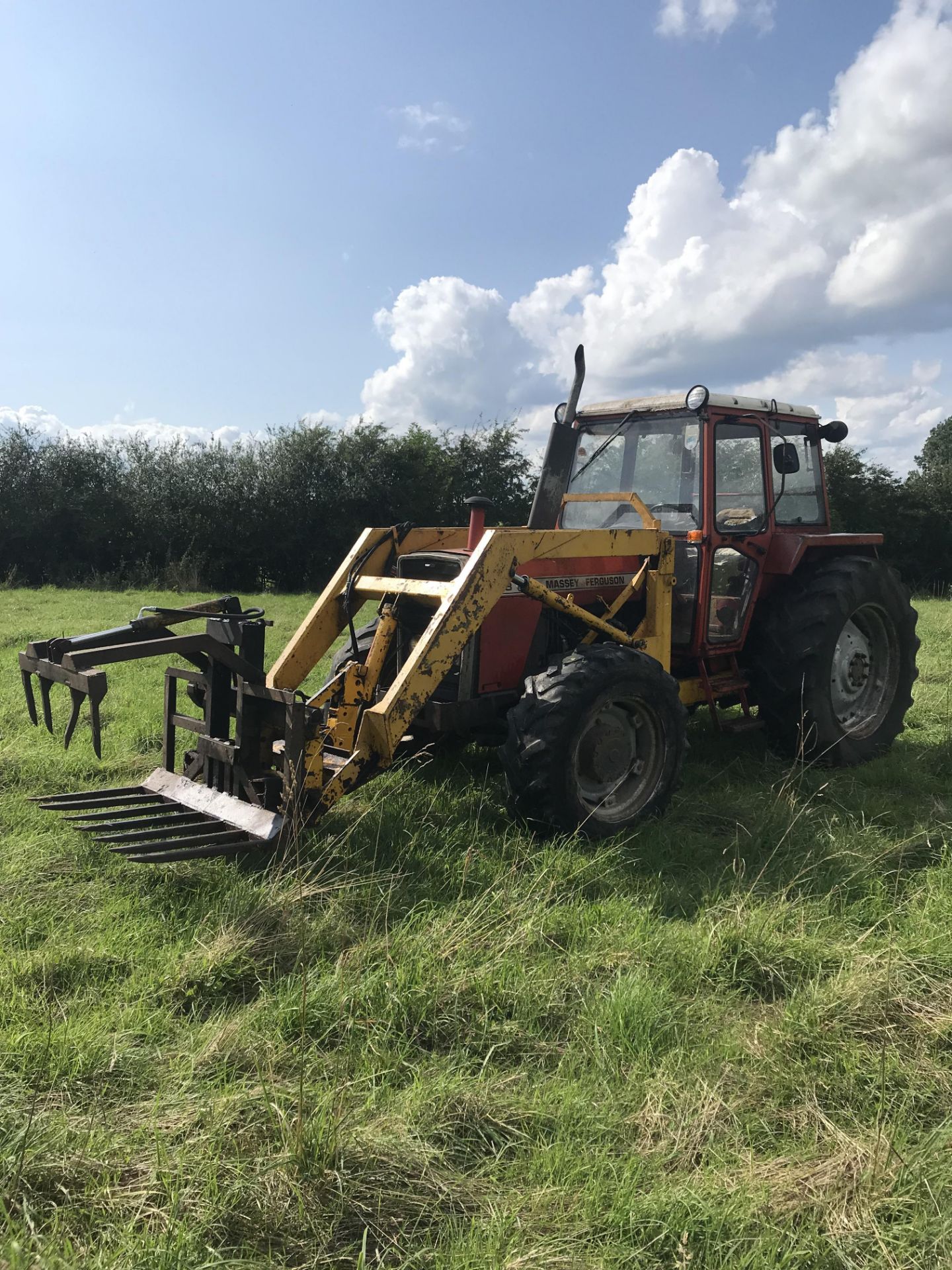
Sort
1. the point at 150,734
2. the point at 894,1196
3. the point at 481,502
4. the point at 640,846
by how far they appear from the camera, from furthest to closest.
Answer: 1. the point at 150,734
2. the point at 481,502
3. the point at 640,846
4. the point at 894,1196

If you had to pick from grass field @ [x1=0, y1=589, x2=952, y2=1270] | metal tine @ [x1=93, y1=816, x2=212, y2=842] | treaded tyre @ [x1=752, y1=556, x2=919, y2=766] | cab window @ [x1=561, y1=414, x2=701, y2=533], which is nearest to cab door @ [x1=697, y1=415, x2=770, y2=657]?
cab window @ [x1=561, y1=414, x2=701, y2=533]

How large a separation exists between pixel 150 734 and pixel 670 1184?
449 centimetres

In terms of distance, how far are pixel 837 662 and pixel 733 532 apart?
1.25 m

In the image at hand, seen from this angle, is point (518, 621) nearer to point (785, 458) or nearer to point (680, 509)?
point (680, 509)

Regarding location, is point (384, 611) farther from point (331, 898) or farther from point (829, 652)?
point (829, 652)

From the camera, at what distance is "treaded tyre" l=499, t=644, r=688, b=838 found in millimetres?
4031

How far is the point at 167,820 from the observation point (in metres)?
3.79

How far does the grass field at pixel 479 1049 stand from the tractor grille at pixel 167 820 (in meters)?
0.13

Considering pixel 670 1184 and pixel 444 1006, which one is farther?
pixel 444 1006

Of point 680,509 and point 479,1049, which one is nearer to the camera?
point 479,1049

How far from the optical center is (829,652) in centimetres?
553

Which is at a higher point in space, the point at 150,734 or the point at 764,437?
the point at 764,437

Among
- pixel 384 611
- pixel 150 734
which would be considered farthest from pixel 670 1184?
pixel 150 734

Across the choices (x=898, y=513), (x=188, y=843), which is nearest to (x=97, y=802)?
(x=188, y=843)
